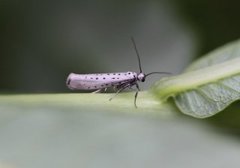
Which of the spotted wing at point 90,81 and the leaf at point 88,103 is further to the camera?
the spotted wing at point 90,81

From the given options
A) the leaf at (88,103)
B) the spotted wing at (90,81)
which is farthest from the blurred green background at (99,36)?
the leaf at (88,103)

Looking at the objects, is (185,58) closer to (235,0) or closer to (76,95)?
(235,0)

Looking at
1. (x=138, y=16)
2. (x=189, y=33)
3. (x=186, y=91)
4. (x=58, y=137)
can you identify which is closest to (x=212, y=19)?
(x=189, y=33)

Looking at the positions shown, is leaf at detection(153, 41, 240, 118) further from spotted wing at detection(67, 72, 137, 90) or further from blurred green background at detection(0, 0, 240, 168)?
blurred green background at detection(0, 0, 240, 168)

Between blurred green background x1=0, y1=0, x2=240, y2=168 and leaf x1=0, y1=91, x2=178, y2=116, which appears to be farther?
blurred green background x1=0, y1=0, x2=240, y2=168

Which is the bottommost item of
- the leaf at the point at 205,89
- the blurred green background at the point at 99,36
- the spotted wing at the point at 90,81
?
the leaf at the point at 205,89

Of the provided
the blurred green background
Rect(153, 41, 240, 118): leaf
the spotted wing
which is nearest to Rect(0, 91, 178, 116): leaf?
Rect(153, 41, 240, 118): leaf

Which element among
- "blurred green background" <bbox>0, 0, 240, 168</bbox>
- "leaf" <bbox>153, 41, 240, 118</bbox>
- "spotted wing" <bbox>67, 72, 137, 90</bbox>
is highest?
"blurred green background" <bbox>0, 0, 240, 168</bbox>

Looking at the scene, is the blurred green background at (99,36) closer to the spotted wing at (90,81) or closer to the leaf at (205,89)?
the spotted wing at (90,81)
